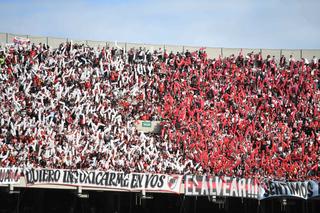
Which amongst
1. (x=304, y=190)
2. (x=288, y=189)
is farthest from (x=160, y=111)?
(x=304, y=190)

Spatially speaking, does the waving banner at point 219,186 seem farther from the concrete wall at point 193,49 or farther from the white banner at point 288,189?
the concrete wall at point 193,49

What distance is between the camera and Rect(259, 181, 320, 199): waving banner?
22.8m

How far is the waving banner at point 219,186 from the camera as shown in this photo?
890 inches

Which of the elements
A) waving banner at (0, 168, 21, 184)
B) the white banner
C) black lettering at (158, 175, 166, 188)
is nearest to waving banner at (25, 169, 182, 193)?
black lettering at (158, 175, 166, 188)

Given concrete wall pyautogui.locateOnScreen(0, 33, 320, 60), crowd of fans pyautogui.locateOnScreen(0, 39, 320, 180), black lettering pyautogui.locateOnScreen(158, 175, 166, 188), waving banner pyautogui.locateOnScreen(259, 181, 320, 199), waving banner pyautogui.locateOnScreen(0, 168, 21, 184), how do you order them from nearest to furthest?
waving banner pyautogui.locateOnScreen(0, 168, 21, 184)
black lettering pyautogui.locateOnScreen(158, 175, 166, 188)
waving banner pyautogui.locateOnScreen(259, 181, 320, 199)
crowd of fans pyautogui.locateOnScreen(0, 39, 320, 180)
concrete wall pyautogui.locateOnScreen(0, 33, 320, 60)

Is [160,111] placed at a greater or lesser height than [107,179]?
greater

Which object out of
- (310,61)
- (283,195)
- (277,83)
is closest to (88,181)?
(283,195)

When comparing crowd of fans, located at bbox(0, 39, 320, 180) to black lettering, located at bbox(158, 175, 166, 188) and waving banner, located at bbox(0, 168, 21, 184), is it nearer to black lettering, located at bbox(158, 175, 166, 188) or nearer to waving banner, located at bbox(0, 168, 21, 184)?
waving banner, located at bbox(0, 168, 21, 184)

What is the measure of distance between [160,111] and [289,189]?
25.6ft

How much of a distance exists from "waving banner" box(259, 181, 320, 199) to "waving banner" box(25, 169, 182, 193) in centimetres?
358

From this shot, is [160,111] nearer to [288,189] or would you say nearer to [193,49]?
[193,49]

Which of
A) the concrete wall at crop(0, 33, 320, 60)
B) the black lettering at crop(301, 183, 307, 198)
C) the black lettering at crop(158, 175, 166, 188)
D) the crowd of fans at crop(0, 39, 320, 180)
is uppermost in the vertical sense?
the concrete wall at crop(0, 33, 320, 60)

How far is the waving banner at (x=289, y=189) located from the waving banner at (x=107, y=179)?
358 cm

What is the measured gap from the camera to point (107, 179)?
22250 mm
